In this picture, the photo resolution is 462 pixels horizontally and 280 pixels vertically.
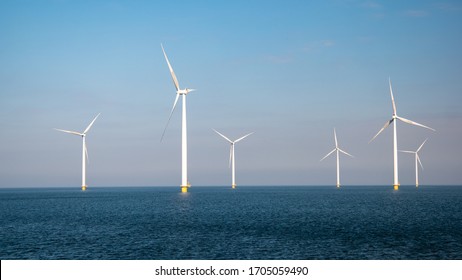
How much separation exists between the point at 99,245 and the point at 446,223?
5124 cm

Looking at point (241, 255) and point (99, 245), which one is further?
point (99, 245)

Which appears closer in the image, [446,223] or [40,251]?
[40,251]

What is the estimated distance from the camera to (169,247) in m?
53.6

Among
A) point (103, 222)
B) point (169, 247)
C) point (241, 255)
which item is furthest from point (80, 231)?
point (241, 255)

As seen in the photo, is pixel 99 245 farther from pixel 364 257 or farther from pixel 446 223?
pixel 446 223

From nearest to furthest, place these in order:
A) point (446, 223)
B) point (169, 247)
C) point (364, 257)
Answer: point (364, 257), point (169, 247), point (446, 223)

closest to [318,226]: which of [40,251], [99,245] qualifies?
[99,245]
